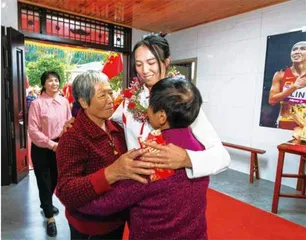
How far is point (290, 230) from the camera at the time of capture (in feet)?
7.67

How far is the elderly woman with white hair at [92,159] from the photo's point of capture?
2.51 ft

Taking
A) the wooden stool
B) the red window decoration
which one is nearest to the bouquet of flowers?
the wooden stool

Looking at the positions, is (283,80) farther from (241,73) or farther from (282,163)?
(282,163)

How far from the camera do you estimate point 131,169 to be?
720 millimetres

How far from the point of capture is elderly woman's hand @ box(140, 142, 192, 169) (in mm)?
729

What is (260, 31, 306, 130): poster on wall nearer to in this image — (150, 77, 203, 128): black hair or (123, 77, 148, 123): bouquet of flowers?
(123, 77, 148, 123): bouquet of flowers

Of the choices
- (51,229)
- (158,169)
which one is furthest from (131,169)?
(51,229)

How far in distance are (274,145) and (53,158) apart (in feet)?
10.2

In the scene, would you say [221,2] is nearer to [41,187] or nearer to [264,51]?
[264,51]

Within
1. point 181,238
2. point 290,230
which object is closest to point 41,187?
point 181,238

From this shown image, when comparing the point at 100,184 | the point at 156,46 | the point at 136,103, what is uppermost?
the point at 156,46

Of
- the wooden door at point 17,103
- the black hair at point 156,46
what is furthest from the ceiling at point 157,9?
the black hair at point 156,46

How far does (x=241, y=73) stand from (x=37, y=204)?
3547 mm

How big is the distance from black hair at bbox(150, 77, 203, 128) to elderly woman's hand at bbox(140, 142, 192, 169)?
0.09 metres
